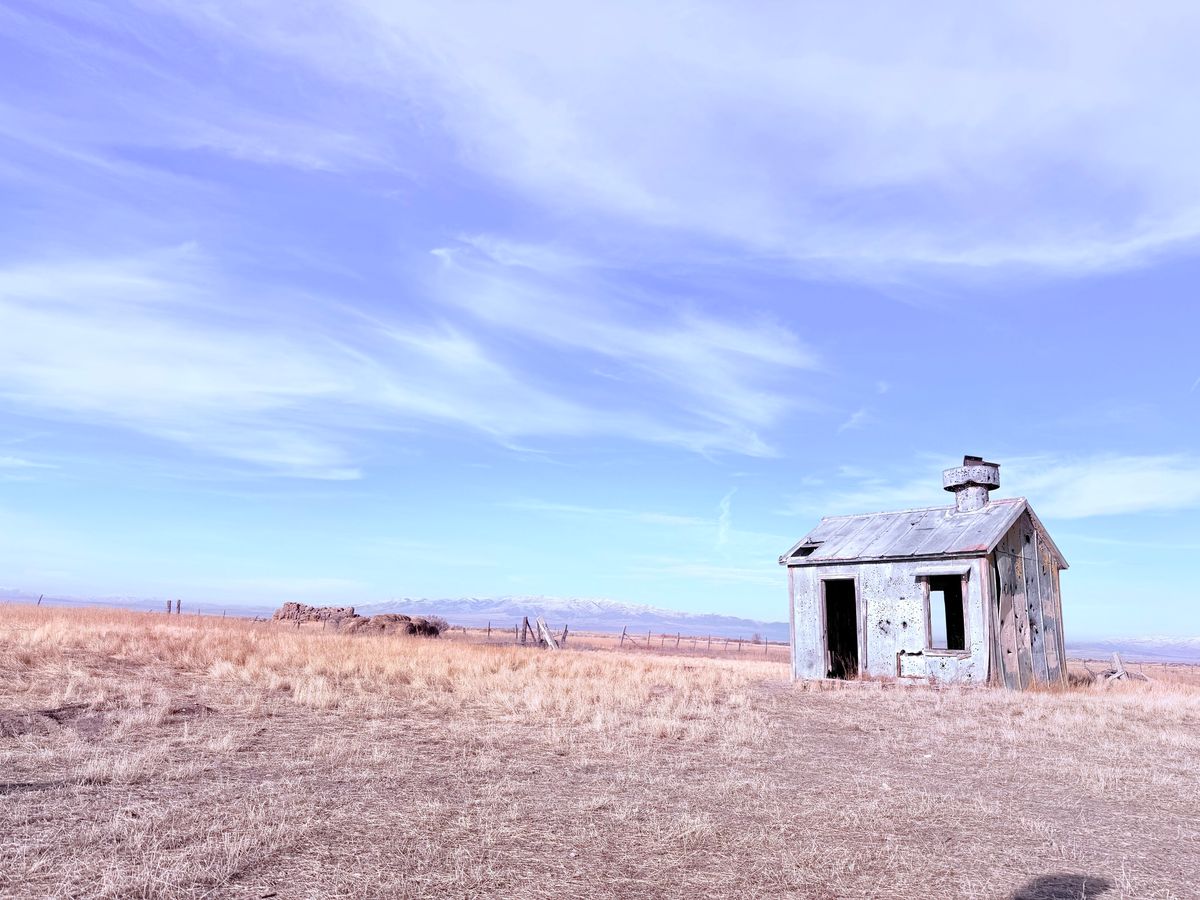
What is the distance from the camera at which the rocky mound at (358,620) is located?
35.2m

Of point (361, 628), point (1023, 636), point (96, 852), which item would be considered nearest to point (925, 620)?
point (1023, 636)

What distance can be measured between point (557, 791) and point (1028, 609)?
53.6 ft

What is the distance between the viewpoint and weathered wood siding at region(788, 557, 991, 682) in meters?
19.0

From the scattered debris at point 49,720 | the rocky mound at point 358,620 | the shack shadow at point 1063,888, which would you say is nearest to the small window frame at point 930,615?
the shack shadow at point 1063,888

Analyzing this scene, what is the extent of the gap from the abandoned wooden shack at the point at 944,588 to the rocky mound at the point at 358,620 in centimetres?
1891

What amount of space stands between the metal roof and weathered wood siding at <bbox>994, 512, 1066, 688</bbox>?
0.44 metres

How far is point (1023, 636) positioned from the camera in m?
19.9

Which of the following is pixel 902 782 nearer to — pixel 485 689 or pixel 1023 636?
pixel 485 689

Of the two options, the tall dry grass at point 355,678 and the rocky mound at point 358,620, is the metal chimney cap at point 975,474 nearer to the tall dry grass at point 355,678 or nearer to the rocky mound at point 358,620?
the tall dry grass at point 355,678

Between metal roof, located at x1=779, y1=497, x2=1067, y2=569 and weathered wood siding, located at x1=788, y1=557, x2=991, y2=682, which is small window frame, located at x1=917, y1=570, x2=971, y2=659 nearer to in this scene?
weathered wood siding, located at x1=788, y1=557, x2=991, y2=682

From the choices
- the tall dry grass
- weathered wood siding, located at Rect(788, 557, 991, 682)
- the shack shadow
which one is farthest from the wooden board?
the shack shadow

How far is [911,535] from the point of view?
2133 cm

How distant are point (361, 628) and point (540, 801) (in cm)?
2946

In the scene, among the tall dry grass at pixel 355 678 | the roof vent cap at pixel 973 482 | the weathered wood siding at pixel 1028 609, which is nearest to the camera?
the tall dry grass at pixel 355 678
